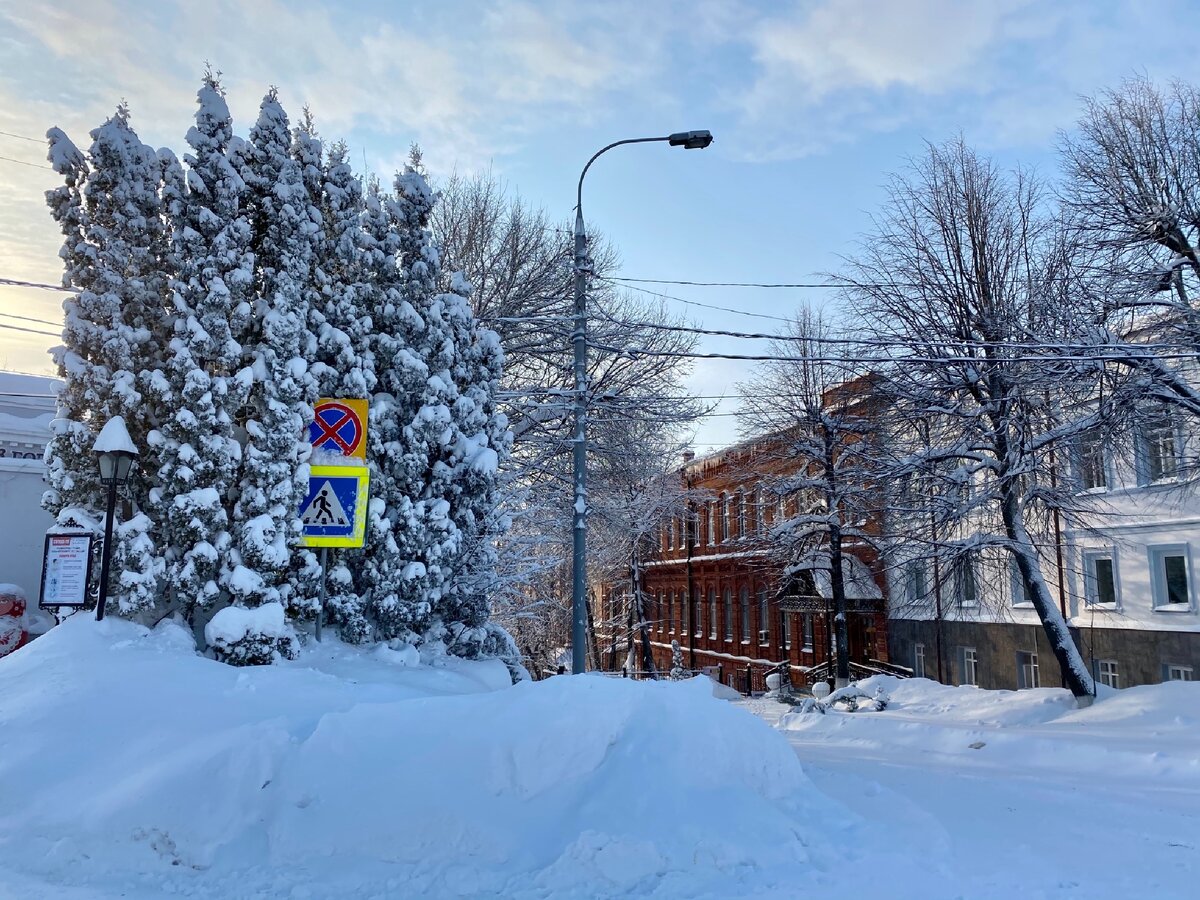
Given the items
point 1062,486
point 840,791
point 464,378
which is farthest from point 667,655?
point 840,791

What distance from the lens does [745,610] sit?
132ft

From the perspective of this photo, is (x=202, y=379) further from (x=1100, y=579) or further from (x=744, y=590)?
(x=744, y=590)

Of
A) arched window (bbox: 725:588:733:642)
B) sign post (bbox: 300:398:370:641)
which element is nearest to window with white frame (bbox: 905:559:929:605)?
arched window (bbox: 725:588:733:642)

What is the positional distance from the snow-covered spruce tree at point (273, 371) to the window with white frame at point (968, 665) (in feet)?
73.0

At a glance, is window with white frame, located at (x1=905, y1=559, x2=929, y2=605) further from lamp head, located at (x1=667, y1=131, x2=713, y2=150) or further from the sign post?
the sign post

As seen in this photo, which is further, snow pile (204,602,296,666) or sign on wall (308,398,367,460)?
sign on wall (308,398,367,460)

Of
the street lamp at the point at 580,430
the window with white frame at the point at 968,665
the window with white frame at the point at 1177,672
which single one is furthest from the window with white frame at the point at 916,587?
the street lamp at the point at 580,430

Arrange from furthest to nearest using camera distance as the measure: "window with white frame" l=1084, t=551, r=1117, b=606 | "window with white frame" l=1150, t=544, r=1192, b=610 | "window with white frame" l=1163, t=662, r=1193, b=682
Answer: "window with white frame" l=1084, t=551, r=1117, b=606 < "window with white frame" l=1150, t=544, r=1192, b=610 < "window with white frame" l=1163, t=662, r=1193, b=682

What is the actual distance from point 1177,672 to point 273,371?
855 inches

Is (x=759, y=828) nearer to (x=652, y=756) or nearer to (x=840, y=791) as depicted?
(x=652, y=756)

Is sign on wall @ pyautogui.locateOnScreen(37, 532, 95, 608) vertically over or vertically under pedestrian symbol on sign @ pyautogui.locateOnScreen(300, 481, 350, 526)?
under

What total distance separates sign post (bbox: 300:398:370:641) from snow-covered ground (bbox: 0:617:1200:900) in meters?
2.14

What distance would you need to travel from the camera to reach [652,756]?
24.0 feet

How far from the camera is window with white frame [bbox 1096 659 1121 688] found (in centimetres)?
2272
